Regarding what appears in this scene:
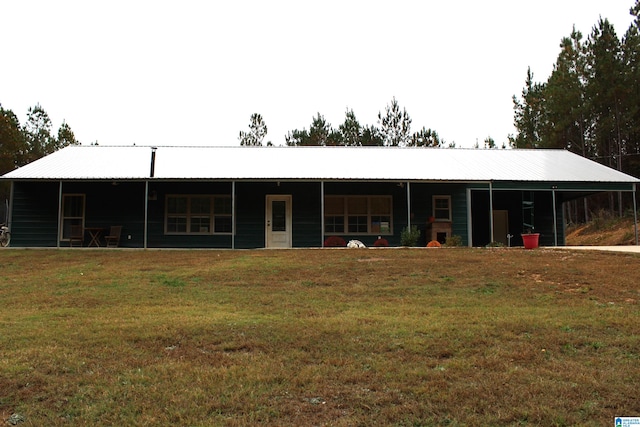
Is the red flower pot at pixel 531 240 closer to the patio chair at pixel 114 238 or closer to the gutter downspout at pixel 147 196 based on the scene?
the gutter downspout at pixel 147 196

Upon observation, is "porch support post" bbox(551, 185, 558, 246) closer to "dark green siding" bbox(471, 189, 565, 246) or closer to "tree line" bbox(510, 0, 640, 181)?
"dark green siding" bbox(471, 189, 565, 246)

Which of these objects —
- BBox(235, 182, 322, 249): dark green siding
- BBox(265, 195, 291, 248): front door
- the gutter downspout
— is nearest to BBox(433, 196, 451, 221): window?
BBox(235, 182, 322, 249): dark green siding

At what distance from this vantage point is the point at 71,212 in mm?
17750

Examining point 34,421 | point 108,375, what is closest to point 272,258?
point 108,375

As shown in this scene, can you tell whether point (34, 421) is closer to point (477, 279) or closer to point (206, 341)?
point (206, 341)

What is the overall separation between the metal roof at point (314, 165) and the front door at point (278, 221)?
1115 millimetres

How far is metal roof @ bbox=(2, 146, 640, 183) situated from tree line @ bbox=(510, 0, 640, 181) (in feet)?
24.4

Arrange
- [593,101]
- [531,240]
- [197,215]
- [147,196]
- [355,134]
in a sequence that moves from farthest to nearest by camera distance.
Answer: [355,134] < [593,101] < [197,215] < [147,196] < [531,240]

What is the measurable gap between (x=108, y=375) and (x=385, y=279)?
5.59 metres

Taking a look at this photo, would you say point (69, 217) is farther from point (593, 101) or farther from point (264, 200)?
point (593, 101)

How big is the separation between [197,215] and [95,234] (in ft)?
10.3

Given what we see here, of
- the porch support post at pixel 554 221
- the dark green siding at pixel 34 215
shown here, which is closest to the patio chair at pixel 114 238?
the dark green siding at pixel 34 215

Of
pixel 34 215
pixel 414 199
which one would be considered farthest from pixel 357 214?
pixel 34 215

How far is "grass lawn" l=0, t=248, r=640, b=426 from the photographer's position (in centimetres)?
375
